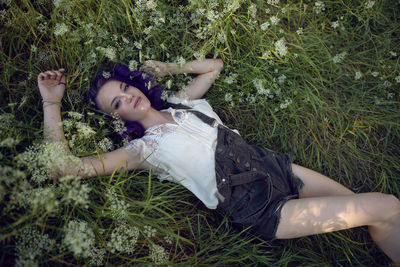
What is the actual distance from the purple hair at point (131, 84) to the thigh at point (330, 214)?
158 centimetres

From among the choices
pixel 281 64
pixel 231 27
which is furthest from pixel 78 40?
pixel 281 64

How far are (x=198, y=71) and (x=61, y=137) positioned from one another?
1.49 meters

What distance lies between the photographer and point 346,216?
2137 mm

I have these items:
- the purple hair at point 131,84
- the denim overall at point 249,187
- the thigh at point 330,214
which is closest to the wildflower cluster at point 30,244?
the purple hair at point 131,84

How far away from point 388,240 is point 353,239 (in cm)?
53

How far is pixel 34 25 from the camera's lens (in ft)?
8.56

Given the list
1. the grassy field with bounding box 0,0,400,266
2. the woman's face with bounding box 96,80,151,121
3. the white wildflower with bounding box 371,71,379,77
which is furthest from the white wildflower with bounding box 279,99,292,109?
the woman's face with bounding box 96,80,151,121

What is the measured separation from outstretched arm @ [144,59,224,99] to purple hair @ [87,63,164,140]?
0.48 feet

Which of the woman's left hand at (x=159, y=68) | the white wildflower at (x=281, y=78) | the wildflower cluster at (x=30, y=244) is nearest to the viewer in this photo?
the wildflower cluster at (x=30, y=244)

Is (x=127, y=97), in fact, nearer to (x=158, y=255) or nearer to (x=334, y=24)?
(x=158, y=255)

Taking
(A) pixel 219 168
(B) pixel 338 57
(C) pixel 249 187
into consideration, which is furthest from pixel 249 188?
(B) pixel 338 57

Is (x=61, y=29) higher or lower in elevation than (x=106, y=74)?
higher

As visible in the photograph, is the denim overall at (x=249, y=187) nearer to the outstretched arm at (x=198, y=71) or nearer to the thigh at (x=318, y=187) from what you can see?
the thigh at (x=318, y=187)

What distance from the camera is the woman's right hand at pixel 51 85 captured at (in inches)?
93.0
